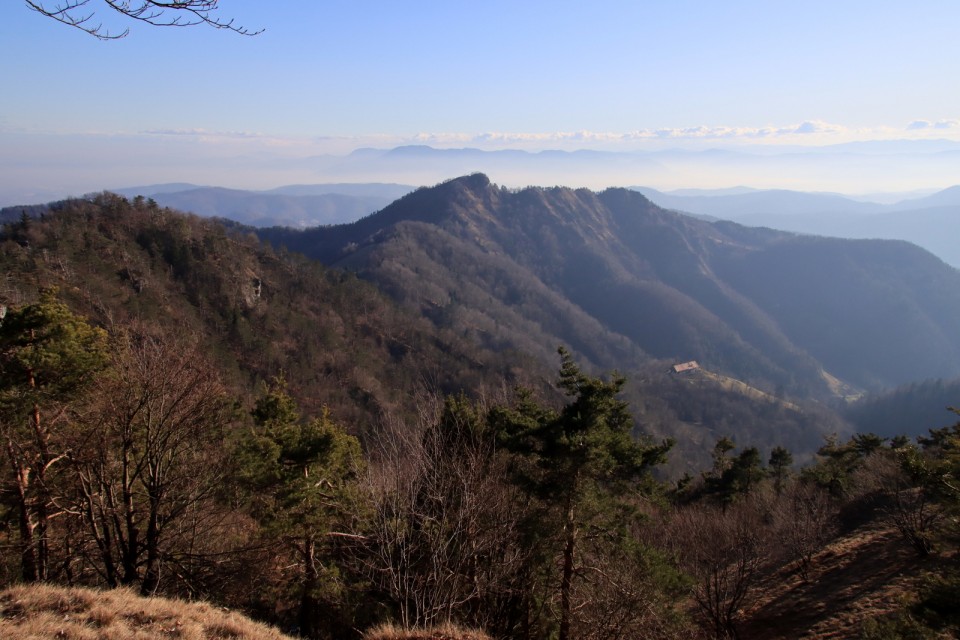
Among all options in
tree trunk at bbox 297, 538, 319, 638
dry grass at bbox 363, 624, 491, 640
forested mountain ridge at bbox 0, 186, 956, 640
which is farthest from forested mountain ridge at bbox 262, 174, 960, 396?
dry grass at bbox 363, 624, 491, 640

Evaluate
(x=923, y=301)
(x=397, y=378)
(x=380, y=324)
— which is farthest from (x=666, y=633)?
(x=923, y=301)

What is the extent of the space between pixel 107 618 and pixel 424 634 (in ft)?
13.4

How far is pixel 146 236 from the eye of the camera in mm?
53906

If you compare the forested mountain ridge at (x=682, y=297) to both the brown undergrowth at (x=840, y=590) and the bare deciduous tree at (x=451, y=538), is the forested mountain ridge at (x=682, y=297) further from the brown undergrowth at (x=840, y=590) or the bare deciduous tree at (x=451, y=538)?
the bare deciduous tree at (x=451, y=538)

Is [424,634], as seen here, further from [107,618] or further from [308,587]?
[308,587]

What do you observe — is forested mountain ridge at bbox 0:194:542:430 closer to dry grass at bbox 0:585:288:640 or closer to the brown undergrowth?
the brown undergrowth

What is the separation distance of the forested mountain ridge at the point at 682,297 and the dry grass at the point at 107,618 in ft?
316

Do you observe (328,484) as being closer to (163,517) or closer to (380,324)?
(163,517)

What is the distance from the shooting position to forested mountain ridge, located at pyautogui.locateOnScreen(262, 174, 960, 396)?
12900 centimetres

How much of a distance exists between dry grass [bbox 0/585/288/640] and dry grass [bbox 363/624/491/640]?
1.42 meters

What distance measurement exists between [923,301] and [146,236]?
21074 cm

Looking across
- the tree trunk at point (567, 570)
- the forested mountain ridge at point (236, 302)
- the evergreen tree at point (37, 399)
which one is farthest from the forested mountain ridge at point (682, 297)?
the evergreen tree at point (37, 399)

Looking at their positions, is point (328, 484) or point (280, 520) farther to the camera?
point (328, 484)

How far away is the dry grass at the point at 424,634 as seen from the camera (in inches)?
273
